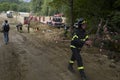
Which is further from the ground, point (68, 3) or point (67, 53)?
point (68, 3)

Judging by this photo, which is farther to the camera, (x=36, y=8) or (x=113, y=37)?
(x=36, y=8)

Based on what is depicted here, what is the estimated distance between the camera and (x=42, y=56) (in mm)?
16203

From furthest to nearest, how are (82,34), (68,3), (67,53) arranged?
(68,3) < (67,53) < (82,34)

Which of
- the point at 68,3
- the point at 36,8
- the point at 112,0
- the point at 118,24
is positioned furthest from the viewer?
the point at 36,8

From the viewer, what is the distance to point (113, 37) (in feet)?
62.5

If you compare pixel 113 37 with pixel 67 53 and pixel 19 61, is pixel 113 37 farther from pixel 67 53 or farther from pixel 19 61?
pixel 19 61

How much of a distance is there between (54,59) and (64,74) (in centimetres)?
369

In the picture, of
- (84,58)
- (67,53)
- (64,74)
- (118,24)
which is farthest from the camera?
(118,24)

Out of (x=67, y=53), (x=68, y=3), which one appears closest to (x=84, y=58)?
(x=67, y=53)

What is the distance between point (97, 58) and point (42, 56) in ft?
11.0

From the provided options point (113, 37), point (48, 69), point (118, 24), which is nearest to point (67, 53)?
point (113, 37)

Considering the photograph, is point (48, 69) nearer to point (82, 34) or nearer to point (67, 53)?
point (82, 34)

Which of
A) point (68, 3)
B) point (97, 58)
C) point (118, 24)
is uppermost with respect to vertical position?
point (68, 3)

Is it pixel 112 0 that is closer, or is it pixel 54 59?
pixel 54 59
